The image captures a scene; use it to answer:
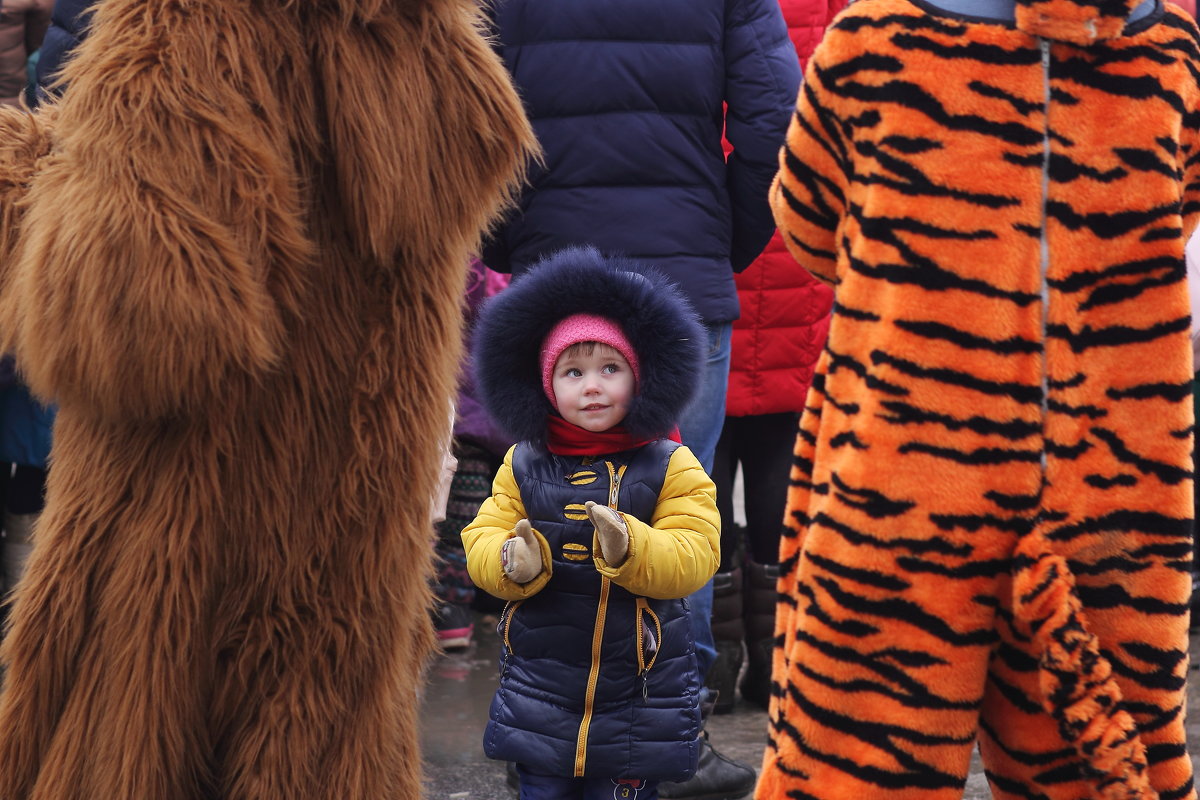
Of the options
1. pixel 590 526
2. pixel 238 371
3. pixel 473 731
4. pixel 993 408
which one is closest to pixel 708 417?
pixel 590 526

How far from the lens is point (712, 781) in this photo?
12.8 ft

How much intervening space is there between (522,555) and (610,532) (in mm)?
184

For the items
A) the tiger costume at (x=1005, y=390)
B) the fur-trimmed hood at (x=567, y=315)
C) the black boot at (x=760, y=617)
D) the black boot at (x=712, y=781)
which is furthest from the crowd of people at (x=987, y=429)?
the black boot at (x=760, y=617)

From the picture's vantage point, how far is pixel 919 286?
2104mm

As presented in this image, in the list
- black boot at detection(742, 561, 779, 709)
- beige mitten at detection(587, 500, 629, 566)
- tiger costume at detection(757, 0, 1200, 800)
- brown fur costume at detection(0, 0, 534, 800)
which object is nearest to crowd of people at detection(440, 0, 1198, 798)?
tiger costume at detection(757, 0, 1200, 800)

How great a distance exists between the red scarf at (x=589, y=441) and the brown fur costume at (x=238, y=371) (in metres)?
0.46

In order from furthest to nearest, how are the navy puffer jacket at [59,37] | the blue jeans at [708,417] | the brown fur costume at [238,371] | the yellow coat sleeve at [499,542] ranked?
1. the blue jeans at [708,417]
2. the navy puffer jacket at [59,37]
3. the yellow coat sleeve at [499,542]
4. the brown fur costume at [238,371]

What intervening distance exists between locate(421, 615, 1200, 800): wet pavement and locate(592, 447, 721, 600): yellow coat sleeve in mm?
1368

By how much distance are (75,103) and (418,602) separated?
3.32 feet

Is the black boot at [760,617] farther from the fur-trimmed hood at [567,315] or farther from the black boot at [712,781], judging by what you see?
the fur-trimmed hood at [567,315]

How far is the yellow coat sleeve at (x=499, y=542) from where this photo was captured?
9.60 ft

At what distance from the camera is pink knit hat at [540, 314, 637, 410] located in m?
3.06

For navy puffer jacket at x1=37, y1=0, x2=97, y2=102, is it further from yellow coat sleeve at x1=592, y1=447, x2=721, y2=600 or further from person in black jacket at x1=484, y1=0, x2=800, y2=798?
yellow coat sleeve at x1=592, y1=447, x2=721, y2=600

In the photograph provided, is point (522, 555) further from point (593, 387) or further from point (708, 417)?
point (708, 417)
